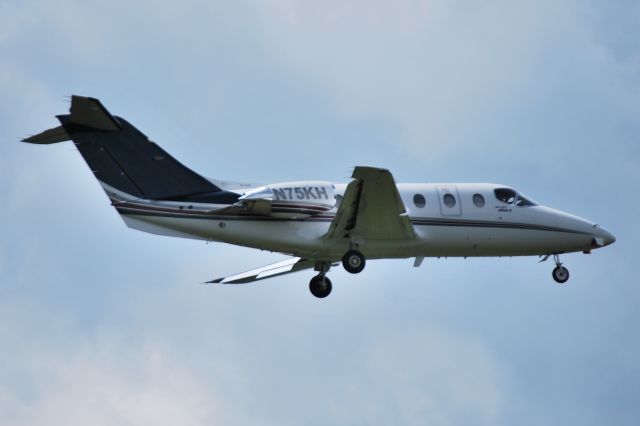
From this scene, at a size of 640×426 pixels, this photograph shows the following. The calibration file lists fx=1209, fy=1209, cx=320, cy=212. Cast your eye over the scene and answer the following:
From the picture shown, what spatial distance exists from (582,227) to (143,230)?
40.8 feet

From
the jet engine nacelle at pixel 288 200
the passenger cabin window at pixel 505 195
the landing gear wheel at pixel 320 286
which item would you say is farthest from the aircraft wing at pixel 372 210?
Result: the passenger cabin window at pixel 505 195

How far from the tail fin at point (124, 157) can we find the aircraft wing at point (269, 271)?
5.08 meters

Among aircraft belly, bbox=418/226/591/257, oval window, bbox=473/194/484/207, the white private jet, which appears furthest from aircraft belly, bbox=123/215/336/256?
oval window, bbox=473/194/484/207

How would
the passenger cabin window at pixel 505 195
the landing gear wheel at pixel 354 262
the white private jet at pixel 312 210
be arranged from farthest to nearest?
the passenger cabin window at pixel 505 195, the landing gear wheel at pixel 354 262, the white private jet at pixel 312 210

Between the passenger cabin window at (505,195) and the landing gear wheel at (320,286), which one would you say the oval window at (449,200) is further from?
the landing gear wheel at (320,286)

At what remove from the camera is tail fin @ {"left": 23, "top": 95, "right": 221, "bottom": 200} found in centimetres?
2883

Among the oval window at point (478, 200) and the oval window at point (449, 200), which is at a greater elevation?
the oval window at point (478, 200)

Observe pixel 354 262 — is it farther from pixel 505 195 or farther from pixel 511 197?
pixel 511 197

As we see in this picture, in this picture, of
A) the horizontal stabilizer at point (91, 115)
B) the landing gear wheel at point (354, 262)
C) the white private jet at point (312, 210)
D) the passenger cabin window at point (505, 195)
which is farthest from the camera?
the passenger cabin window at point (505, 195)

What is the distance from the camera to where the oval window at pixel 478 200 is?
32.3 m

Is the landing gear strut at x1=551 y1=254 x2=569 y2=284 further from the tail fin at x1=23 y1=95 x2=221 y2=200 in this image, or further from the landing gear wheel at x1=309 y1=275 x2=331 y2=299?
the tail fin at x1=23 y1=95 x2=221 y2=200

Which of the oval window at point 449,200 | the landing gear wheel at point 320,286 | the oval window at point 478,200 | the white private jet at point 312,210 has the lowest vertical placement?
the landing gear wheel at point 320,286

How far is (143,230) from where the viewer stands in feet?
95.8

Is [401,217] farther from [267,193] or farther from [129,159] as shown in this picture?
[129,159]
